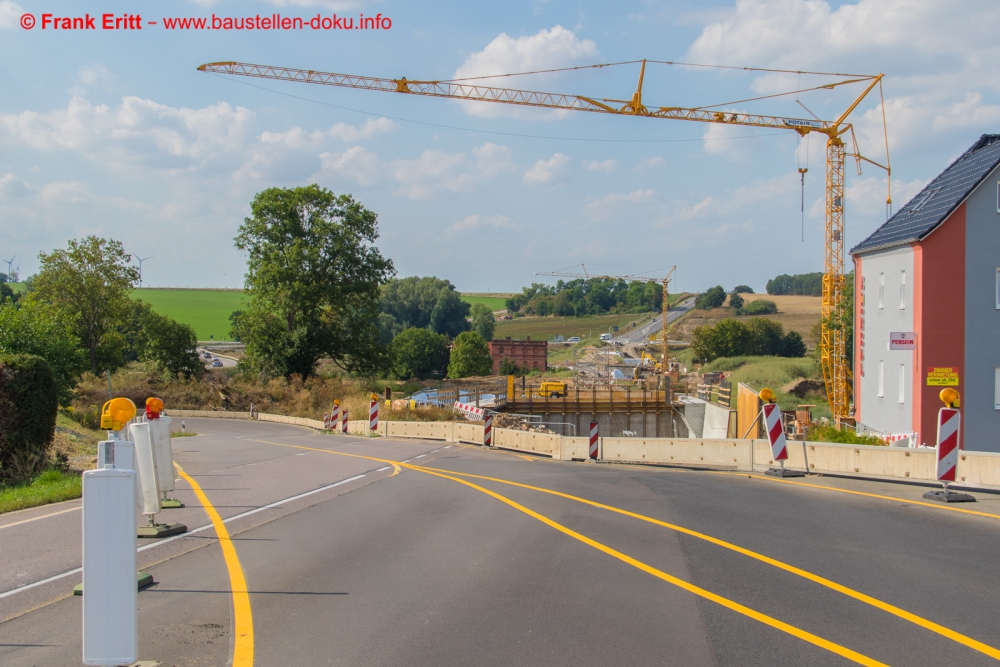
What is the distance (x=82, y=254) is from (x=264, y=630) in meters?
62.2

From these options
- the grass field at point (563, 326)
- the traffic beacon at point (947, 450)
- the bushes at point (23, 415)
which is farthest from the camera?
the grass field at point (563, 326)

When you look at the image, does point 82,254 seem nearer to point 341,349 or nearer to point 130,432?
point 341,349

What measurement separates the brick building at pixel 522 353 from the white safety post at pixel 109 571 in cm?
11378

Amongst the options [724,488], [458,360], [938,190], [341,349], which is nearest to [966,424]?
[938,190]

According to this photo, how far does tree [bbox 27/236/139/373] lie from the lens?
192 ft

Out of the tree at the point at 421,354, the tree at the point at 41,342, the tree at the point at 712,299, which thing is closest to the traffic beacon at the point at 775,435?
the tree at the point at 41,342

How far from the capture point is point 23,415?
13.7 metres

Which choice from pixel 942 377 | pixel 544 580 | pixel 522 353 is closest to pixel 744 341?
pixel 522 353

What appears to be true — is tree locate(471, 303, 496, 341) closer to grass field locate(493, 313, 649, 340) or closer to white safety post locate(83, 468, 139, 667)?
grass field locate(493, 313, 649, 340)

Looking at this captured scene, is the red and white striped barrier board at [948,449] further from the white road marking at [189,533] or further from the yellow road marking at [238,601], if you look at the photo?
the yellow road marking at [238,601]

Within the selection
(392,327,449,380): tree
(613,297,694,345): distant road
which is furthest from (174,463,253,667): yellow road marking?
(613,297,694,345): distant road

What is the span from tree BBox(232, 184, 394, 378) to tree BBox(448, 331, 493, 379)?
45.6m

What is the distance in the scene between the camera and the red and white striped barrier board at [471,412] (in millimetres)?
36594

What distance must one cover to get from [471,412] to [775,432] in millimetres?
23072
